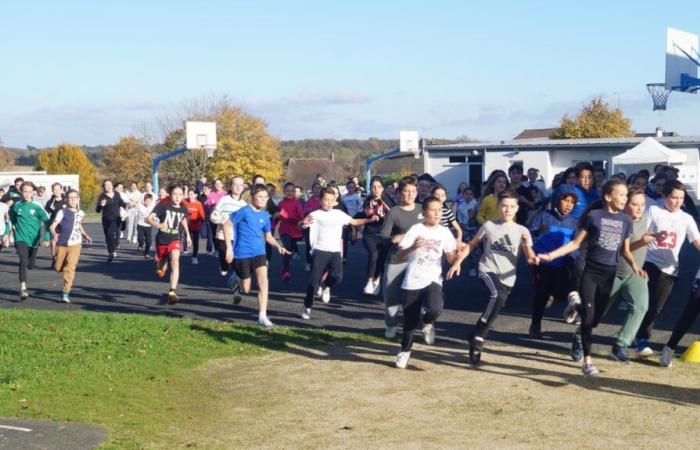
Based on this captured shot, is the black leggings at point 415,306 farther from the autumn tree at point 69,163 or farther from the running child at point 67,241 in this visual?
the autumn tree at point 69,163

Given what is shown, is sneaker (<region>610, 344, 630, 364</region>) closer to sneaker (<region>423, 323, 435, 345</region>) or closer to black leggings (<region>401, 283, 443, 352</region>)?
black leggings (<region>401, 283, 443, 352</region>)

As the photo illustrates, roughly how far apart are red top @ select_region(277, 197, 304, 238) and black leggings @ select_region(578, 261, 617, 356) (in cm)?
911

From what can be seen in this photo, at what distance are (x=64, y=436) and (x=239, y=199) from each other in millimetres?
8840

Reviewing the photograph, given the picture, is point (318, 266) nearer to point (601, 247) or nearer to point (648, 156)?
point (601, 247)

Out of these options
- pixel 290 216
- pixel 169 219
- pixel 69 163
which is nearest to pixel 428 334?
pixel 169 219

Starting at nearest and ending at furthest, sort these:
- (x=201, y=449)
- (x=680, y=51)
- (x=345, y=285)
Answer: (x=201, y=449) → (x=345, y=285) → (x=680, y=51)

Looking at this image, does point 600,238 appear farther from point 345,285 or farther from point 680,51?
point 680,51

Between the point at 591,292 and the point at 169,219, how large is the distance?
7.74 meters

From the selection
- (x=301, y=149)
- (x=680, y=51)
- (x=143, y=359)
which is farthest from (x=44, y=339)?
(x=301, y=149)

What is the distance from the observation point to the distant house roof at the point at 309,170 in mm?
95812

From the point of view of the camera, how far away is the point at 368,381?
8984mm

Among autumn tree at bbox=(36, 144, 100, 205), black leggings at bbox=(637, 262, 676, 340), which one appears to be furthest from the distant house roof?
black leggings at bbox=(637, 262, 676, 340)

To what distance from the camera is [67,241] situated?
15.1 metres

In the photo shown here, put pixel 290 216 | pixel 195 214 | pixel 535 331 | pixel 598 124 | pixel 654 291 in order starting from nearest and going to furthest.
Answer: pixel 654 291 → pixel 535 331 → pixel 290 216 → pixel 195 214 → pixel 598 124
